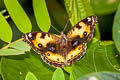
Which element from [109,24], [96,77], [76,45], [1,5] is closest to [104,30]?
[109,24]

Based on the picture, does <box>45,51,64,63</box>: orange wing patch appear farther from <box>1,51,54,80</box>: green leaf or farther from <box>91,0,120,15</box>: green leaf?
<box>91,0,120,15</box>: green leaf

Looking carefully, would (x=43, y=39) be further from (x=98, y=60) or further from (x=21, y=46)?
(x=98, y=60)

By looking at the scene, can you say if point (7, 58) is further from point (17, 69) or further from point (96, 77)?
point (96, 77)

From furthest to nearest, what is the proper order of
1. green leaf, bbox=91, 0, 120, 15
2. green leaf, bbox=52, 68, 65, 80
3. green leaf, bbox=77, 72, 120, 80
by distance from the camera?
1. green leaf, bbox=91, 0, 120, 15
2. green leaf, bbox=52, 68, 65, 80
3. green leaf, bbox=77, 72, 120, 80

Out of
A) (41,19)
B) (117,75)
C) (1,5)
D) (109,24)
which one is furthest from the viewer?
(109,24)

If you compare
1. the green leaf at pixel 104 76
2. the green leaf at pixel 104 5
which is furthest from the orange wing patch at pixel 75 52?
the green leaf at pixel 104 5

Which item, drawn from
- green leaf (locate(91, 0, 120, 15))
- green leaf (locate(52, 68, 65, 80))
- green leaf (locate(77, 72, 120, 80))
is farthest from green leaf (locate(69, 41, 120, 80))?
green leaf (locate(91, 0, 120, 15))

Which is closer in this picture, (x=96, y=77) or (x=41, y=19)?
(x=96, y=77)
